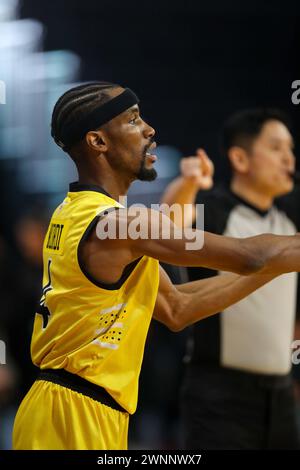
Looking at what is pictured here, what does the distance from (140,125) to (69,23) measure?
3.29 metres

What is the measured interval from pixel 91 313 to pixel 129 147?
547 millimetres

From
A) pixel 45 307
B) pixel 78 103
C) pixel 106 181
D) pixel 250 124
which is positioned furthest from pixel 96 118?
pixel 250 124

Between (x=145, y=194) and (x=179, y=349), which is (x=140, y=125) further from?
(x=145, y=194)

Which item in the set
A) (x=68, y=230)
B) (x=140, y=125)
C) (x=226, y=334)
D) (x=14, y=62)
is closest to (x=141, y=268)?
(x=68, y=230)

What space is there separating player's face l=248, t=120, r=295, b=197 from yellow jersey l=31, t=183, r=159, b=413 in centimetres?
172

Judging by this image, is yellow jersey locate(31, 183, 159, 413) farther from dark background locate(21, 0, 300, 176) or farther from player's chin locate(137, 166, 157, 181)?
dark background locate(21, 0, 300, 176)

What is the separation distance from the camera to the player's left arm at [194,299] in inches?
119

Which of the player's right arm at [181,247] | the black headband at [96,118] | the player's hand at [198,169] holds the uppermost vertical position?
the black headband at [96,118]

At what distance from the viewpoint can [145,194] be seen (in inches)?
309

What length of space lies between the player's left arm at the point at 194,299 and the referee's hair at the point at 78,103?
1.97 feet

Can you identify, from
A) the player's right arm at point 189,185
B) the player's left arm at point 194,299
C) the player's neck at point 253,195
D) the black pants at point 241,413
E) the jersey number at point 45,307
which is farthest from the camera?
the player's neck at point 253,195

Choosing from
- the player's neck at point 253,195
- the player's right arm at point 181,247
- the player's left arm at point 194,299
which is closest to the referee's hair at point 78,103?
the player's right arm at point 181,247

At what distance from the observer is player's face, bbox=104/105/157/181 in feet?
9.27

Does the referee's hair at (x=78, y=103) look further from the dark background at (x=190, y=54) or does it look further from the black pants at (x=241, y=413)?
the dark background at (x=190, y=54)
